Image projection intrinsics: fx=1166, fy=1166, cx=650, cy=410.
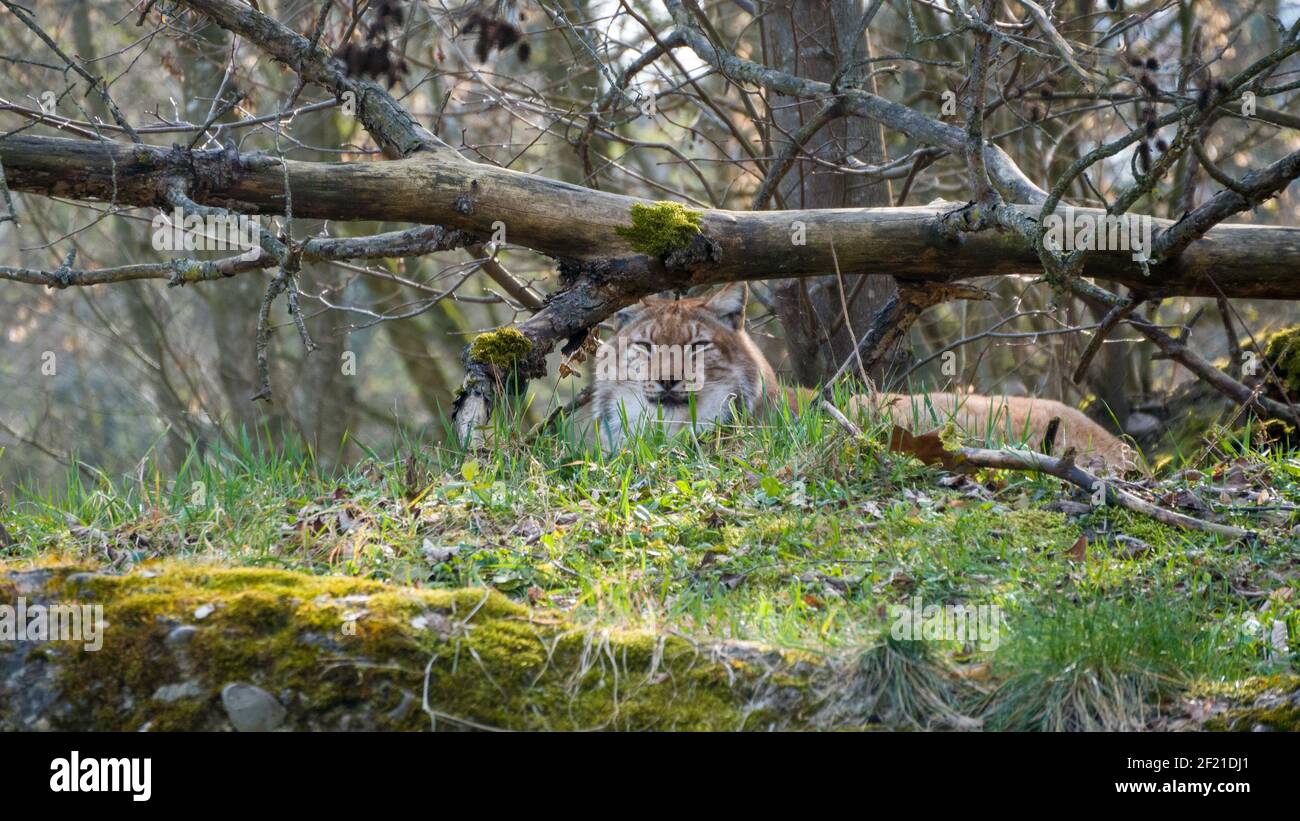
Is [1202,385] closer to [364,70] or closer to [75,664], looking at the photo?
[364,70]

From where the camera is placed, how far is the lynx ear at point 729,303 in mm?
9008

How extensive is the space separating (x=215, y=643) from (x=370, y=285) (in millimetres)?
11820

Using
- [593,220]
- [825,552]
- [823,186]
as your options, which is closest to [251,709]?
[825,552]

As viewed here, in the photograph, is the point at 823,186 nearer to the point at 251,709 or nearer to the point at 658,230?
the point at 658,230

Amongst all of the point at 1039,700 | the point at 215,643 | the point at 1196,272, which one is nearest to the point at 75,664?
the point at 215,643

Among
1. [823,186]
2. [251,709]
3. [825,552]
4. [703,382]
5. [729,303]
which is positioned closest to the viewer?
[251,709]

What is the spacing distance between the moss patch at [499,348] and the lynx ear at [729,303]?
227 cm

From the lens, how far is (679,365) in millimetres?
8523

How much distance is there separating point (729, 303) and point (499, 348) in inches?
96.2

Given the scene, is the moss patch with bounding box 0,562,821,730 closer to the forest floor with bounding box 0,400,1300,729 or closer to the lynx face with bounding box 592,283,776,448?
the forest floor with bounding box 0,400,1300,729

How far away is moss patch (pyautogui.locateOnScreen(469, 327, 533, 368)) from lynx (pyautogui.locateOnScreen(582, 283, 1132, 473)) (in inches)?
42.7

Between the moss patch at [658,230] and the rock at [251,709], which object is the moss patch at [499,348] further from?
the rock at [251,709]

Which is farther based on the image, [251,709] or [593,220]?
[593,220]

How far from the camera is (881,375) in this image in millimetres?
9953
